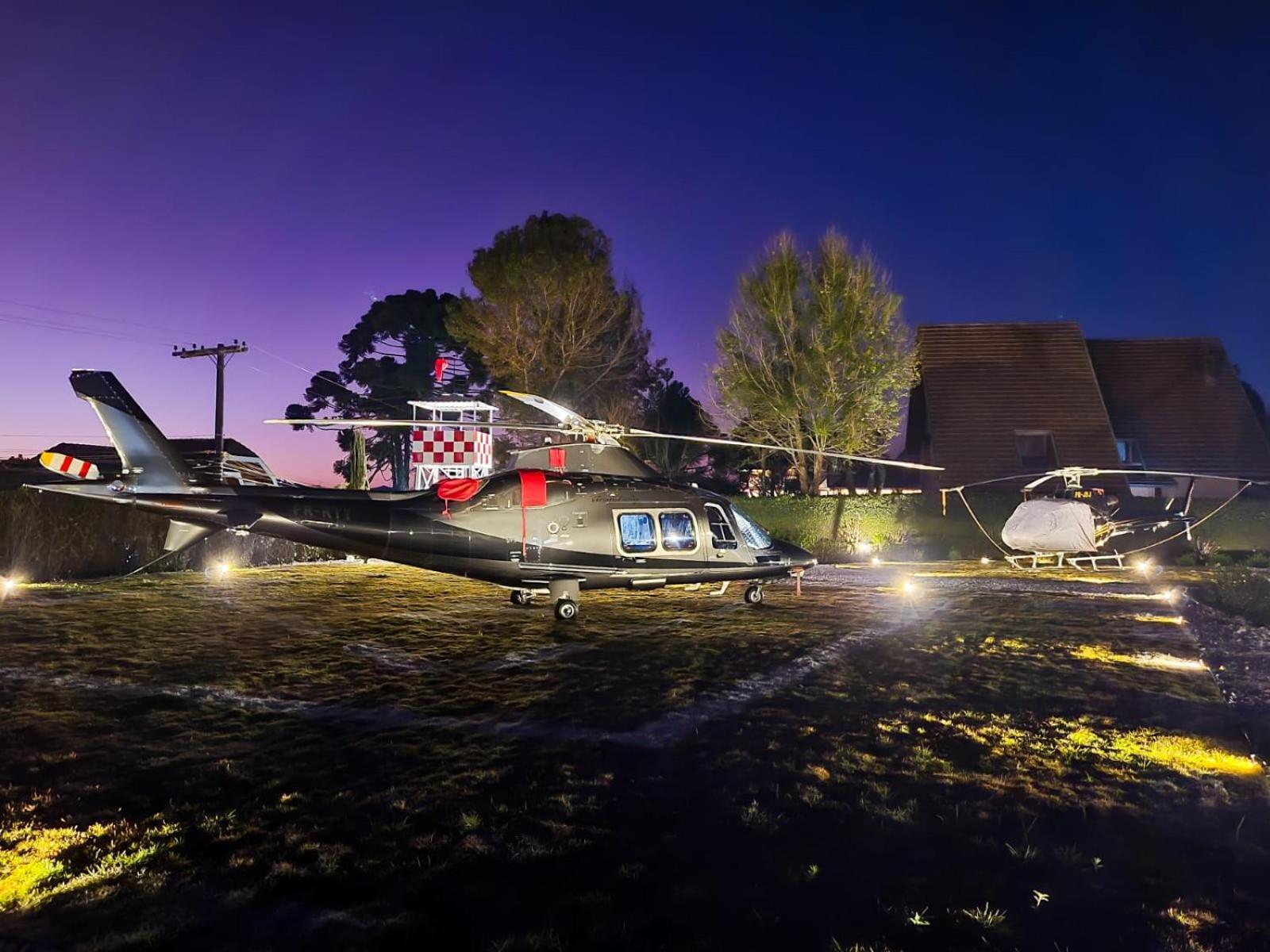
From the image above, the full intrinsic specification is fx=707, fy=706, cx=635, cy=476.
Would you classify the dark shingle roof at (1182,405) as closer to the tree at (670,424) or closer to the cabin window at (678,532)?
the tree at (670,424)

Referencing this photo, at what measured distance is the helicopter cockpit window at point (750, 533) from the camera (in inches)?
487

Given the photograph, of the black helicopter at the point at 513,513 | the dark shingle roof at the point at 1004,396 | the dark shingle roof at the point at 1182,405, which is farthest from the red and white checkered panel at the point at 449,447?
the dark shingle roof at the point at 1182,405

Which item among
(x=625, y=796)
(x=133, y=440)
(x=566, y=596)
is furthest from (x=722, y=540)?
(x=133, y=440)

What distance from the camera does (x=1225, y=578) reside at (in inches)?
536

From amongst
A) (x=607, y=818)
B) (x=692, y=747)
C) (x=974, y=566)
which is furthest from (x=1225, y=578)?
(x=607, y=818)

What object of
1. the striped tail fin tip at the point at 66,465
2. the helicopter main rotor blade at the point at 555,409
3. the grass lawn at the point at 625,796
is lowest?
the grass lawn at the point at 625,796

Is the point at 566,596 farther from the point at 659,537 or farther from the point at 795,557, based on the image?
the point at 795,557

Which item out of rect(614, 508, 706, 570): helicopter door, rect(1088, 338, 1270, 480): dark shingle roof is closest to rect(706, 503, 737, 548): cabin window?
rect(614, 508, 706, 570): helicopter door

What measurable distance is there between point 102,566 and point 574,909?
17.9m

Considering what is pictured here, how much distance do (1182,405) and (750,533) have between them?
27206 mm

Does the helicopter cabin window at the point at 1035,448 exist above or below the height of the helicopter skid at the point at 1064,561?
above

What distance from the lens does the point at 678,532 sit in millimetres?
11844

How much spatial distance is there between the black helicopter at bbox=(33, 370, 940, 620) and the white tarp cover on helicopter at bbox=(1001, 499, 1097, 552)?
8551 mm

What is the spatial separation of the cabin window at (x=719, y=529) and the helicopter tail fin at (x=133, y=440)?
25.9ft
